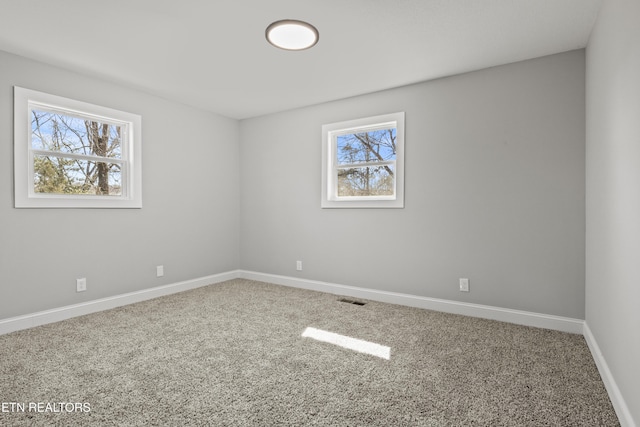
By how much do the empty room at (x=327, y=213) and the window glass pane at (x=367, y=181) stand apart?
0.03 m

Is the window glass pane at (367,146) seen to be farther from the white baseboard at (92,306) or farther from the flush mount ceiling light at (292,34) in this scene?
the white baseboard at (92,306)

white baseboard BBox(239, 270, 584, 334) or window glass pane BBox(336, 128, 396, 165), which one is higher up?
window glass pane BBox(336, 128, 396, 165)

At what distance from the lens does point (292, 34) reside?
8.36 feet

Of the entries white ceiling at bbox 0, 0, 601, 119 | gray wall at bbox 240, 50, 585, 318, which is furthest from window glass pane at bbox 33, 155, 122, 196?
gray wall at bbox 240, 50, 585, 318

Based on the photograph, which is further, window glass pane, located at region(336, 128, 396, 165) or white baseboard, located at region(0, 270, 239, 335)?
window glass pane, located at region(336, 128, 396, 165)

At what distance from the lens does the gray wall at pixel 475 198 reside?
2.86 m

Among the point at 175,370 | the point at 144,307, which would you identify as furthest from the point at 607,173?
the point at 144,307

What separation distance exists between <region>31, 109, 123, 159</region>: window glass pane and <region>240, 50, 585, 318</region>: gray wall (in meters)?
2.15

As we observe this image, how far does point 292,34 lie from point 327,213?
2.21 meters

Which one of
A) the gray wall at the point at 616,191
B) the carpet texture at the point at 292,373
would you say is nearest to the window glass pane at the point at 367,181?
the carpet texture at the point at 292,373

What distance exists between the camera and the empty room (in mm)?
1832

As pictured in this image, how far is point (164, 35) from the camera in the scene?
2.61 metres

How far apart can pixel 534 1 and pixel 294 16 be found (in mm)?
1586

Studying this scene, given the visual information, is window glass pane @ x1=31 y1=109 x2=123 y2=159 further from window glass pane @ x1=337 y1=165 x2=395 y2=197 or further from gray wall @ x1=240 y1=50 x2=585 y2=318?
window glass pane @ x1=337 y1=165 x2=395 y2=197
